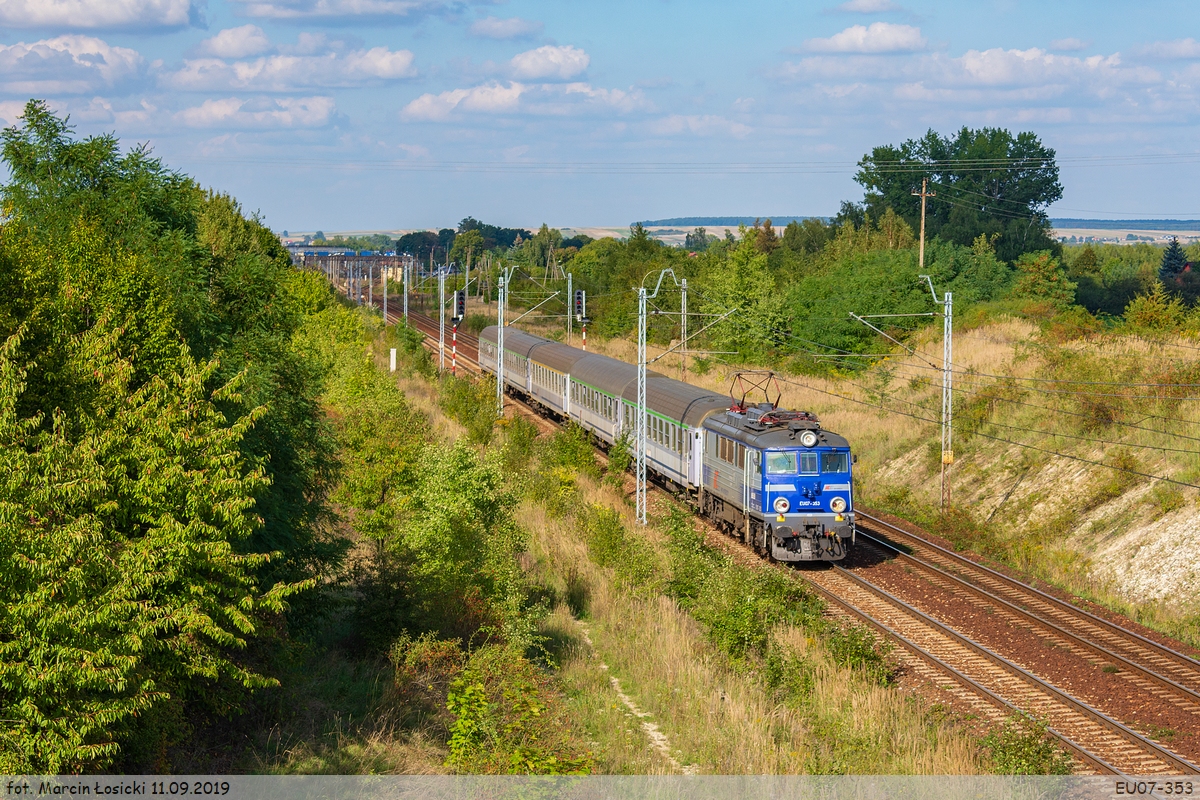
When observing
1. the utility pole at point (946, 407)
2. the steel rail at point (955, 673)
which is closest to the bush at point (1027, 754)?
the steel rail at point (955, 673)

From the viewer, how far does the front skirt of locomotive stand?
77.0ft

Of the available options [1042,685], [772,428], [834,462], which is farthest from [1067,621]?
[772,428]

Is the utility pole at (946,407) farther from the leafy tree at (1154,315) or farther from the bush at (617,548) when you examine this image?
→ the leafy tree at (1154,315)

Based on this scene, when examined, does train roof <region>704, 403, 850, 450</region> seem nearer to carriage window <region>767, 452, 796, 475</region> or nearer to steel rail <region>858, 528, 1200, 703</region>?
carriage window <region>767, 452, 796, 475</region>

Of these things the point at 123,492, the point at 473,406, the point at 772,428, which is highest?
the point at 123,492

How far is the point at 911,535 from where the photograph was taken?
28.4m

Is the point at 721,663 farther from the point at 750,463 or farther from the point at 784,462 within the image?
the point at 750,463

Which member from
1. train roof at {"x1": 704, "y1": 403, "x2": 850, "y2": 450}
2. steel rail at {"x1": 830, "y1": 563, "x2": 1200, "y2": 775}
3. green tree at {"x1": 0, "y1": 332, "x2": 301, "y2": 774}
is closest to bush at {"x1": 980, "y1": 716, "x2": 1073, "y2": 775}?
steel rail at {"x1": 830, "y1": 563, "x2": 1200, "y2": 775}

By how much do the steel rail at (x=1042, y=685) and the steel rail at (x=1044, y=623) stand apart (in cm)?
173

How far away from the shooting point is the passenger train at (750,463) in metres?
23.4

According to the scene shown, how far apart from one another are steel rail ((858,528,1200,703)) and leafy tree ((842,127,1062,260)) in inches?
2991

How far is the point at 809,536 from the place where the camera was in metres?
23.7

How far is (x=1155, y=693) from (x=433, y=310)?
4128 inches

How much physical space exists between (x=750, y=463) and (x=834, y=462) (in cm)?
186
